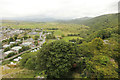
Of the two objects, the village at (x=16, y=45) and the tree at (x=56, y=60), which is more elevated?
the tree at (x=56, y=60)

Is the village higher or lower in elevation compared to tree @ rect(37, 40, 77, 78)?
lower

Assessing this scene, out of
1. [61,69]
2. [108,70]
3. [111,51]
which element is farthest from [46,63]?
[111,51]

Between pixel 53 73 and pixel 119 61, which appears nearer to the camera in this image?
pixel 53 73

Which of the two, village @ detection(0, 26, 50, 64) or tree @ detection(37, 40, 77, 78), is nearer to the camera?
tree @ detection(37, 40, 77, 78)

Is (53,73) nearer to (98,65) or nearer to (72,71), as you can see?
(72,71)

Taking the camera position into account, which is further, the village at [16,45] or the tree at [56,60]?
the village at [16,45]

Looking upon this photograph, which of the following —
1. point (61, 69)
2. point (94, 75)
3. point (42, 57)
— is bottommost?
point (94, 75)

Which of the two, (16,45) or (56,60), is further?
(16,45)

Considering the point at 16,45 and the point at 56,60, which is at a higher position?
the point at 56,60
